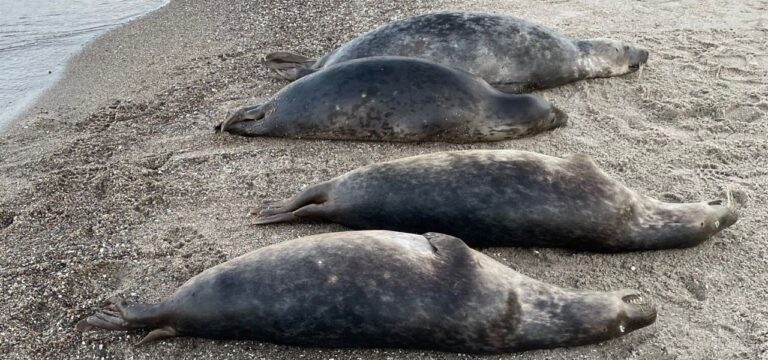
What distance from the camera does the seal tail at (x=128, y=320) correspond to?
141 inches

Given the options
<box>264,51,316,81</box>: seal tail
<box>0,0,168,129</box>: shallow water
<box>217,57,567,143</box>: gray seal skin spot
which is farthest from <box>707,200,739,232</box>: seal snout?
<box>0,0,168,129</box>: shallow water

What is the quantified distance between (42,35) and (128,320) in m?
6.17

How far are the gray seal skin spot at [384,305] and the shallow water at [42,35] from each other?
394 cm

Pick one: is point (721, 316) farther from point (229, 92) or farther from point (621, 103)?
point (229, 92)

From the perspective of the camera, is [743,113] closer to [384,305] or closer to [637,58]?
[637,58]

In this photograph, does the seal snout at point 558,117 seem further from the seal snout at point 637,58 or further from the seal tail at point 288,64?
the seal tail at point 288,64

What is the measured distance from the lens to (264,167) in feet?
16.7

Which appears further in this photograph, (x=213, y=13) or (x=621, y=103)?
(x=213, y=13)

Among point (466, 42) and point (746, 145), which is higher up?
point (466, 42)

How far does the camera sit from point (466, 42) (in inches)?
237

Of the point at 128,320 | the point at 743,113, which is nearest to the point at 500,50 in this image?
the point at 743,113

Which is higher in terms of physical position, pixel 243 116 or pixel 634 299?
pixel 243 116

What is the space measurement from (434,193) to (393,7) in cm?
444

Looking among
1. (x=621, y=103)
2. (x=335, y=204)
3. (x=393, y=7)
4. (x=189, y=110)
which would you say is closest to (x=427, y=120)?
(x=335, y=204)
